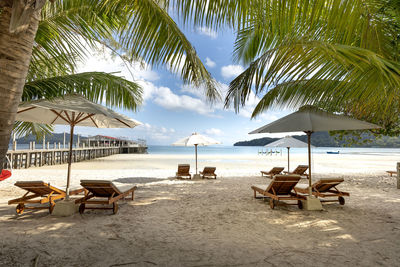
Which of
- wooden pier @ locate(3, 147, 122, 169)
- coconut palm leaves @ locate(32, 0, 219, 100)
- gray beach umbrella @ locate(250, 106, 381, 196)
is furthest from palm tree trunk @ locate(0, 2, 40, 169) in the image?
wooden pier @ locate(3, 147, 122, 169)

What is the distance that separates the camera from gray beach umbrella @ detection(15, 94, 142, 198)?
3934mm

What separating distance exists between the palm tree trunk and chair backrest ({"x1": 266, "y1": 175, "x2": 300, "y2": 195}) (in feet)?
16.4

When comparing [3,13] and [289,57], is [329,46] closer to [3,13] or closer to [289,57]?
[289,57]

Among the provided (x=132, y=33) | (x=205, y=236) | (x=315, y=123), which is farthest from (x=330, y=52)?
(x=315, y=123)

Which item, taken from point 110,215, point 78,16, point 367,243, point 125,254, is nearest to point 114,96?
point 78,16

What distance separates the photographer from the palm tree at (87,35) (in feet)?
4.67

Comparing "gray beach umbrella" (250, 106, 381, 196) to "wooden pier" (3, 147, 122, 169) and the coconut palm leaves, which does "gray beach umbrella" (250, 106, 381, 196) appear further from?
"wooden pier" (3, 147, 122, 169)

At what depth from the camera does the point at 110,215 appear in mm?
4848

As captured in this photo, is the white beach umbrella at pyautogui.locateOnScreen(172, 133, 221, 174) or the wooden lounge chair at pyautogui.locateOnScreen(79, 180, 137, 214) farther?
the white beach umbrella at pyautogui.locateOnScreen(172, 133, 221, 174)

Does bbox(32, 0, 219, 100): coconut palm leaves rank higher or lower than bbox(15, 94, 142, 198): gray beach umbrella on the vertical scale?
higher

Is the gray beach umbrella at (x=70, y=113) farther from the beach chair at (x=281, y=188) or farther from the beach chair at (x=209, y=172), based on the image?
the beach chair at (x=209, y=172)

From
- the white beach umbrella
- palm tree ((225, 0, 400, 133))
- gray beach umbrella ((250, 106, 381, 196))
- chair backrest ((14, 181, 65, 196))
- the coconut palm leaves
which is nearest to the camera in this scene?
palm tree ((225, 0, 400, 133))

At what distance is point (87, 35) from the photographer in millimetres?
3369

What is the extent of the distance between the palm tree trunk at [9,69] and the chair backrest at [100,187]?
349 centimetres
